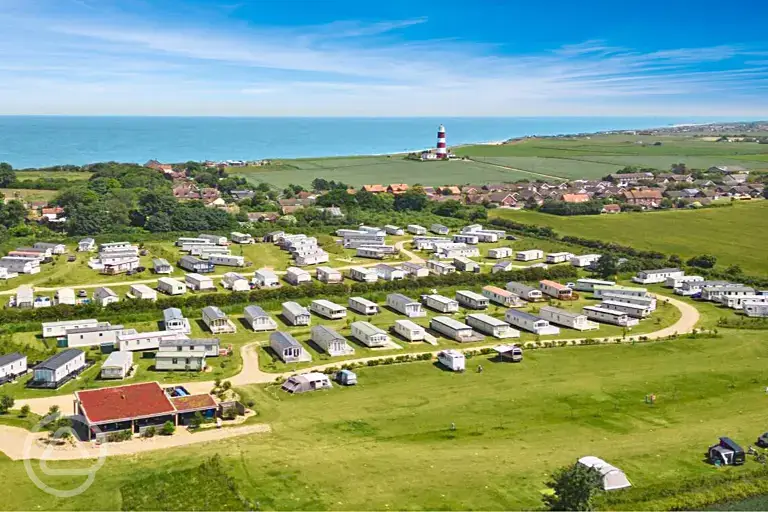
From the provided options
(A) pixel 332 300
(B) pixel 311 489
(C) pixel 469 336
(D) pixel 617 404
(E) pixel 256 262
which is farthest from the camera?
(E) pixel 256 262

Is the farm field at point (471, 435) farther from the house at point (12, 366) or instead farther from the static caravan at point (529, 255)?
the static caravan at point (529, 255)

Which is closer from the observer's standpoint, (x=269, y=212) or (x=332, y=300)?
(x=332, y=300)

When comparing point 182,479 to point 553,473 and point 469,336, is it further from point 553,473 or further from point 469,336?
point 469,336

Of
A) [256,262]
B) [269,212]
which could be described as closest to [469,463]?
[256,262]

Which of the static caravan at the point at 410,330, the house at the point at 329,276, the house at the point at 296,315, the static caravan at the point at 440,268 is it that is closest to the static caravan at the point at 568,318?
the static caravan at the point at 410,330

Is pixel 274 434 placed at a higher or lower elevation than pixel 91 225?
lower

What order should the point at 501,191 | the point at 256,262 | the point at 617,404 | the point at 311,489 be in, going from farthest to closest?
the point at 501,191, the point at 256,262, the point at 617,404, the point at 311,489

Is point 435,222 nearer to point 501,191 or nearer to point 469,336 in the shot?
point 501,191
